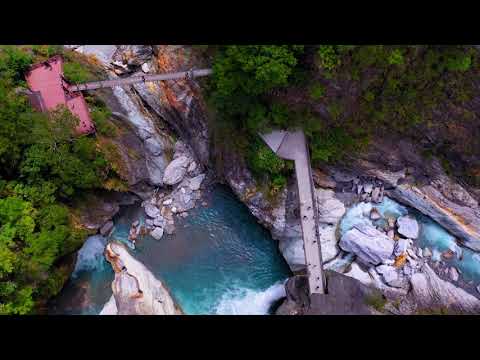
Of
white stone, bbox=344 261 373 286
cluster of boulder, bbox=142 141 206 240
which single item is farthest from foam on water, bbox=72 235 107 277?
white stone, bbox=344 261 373 286

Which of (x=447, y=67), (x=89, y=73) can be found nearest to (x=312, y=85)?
(x=447, y=67)

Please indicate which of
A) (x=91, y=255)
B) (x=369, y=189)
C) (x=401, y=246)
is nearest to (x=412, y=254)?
(x=401, y=246)

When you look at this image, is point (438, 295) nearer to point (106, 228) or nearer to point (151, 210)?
point (151, 210)

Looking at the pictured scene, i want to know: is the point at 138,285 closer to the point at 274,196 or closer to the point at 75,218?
the point at 75,218

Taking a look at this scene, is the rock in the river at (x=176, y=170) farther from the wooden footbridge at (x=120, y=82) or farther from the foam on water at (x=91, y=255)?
the foam on water at (x=91, y=255)

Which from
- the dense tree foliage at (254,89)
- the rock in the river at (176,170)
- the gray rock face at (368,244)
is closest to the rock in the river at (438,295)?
the gray rock face at (368,244)
